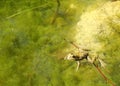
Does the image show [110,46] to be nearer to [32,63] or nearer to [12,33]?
[32,63]

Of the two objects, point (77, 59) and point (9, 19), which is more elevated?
point (9, 19)

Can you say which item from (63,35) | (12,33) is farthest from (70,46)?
(12,33)

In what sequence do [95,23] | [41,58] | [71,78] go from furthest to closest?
1. [95,23]
2. [41,58]
3. [71,78]

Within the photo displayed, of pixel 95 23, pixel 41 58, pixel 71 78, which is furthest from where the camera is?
pixel 95 23

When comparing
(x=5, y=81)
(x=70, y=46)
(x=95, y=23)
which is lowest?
(x=5, y=81)

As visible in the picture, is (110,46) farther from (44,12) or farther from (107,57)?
(44,12)

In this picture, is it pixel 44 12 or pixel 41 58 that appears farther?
pixel 44 12

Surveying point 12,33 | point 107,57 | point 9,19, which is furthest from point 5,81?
point 107,57
